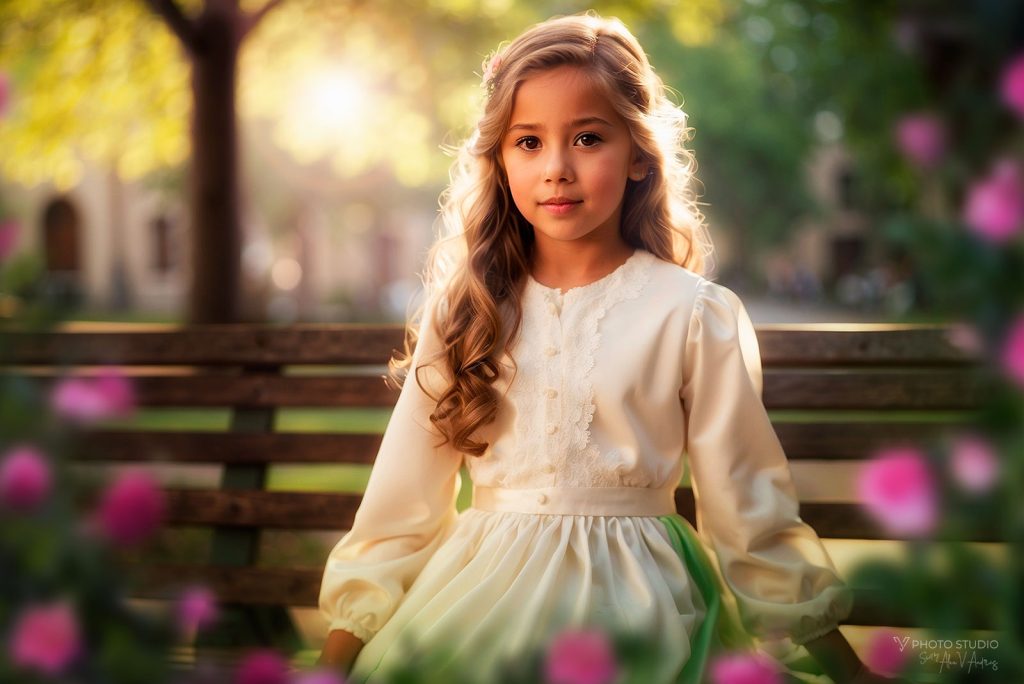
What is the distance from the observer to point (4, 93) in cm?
93

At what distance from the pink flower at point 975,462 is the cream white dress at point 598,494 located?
1.31 m

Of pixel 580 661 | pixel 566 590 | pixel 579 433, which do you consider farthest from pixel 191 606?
pixel 579 433

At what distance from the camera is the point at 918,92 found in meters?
0.90

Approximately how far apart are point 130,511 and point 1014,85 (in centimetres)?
71

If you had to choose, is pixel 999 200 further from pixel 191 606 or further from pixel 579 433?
pixel 579 433

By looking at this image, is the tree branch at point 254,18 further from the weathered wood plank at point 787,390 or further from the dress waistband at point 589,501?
the dress waistband at point 589,501

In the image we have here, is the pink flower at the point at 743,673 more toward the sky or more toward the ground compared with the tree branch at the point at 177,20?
more toward the ground

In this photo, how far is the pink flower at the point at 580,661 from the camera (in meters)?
0.83

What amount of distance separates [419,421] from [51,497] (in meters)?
1.69

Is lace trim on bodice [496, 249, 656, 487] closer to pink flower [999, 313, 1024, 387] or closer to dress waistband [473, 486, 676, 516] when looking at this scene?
dress waistband [473, 486, 676, 516]

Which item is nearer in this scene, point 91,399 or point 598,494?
point 91,399

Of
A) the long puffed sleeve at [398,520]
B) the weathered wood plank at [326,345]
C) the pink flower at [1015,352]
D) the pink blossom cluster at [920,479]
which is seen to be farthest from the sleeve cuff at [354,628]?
the pink flower at [1015,352]

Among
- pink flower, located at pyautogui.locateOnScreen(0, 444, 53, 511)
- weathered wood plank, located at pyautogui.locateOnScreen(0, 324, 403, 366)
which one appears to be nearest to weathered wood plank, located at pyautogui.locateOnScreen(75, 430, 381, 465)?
weathered wood plank, located at pyautogui.locateOnScreen(0, 324, 403, 366)

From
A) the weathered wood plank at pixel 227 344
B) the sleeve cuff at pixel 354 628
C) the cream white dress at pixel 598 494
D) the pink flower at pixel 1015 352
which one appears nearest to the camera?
the pink flower at pixel 1015 352
